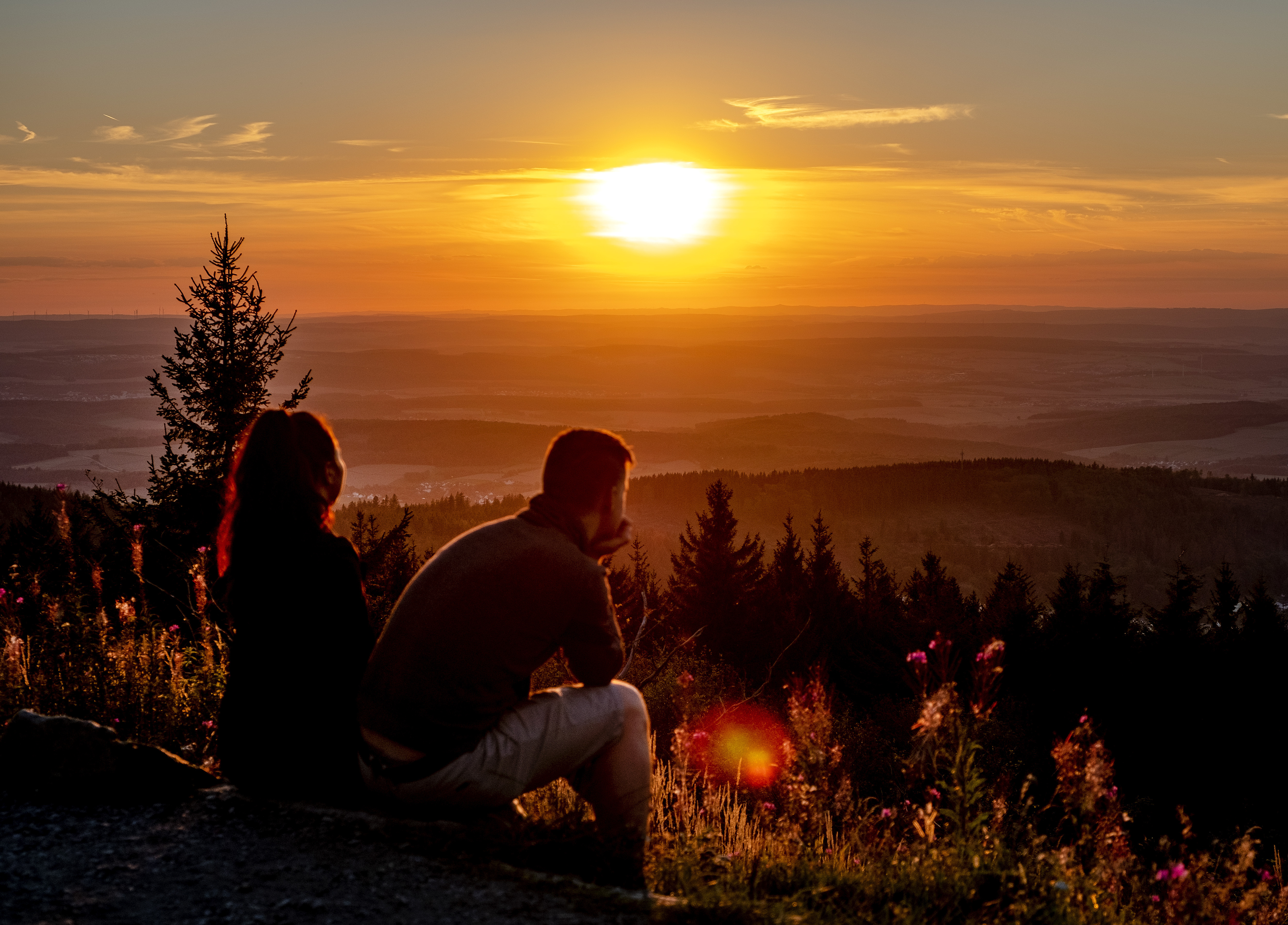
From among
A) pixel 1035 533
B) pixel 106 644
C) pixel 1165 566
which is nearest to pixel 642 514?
pixel 1035 533

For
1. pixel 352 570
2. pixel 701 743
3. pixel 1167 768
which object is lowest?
pixel 1167 768

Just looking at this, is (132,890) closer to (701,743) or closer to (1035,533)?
(701,743)

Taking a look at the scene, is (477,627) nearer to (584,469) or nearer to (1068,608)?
(584,469)

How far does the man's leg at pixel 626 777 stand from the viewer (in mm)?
4191

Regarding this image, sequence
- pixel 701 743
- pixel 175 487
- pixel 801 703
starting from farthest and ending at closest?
pixel 175 487
pixel 701 743
pixel 801 703

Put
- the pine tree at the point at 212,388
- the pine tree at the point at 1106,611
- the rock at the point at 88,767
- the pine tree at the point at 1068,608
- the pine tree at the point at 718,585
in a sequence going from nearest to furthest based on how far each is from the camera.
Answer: the rock at the point at 88,767 → the pine tree at the point at 212,388 → the pine tree at the point at 1068,608 → the pine tree at the point at 1106,611 → the pine tree at the point at 718,585

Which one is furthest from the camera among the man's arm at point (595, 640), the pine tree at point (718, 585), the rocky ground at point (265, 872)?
the pine tree at point (718, 585)

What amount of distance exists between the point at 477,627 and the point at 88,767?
2.02 meters

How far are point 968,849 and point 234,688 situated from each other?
3.03 m

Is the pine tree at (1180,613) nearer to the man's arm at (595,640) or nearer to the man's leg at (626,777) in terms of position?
the man's leg at (626,777)

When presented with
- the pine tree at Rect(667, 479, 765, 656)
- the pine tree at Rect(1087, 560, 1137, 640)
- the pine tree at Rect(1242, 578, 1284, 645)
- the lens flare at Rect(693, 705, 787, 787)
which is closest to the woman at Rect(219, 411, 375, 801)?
the lens flare at Rect(693, 705, 787, 787)

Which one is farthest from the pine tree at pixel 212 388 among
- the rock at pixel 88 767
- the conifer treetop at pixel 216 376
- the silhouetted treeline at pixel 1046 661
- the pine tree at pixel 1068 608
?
the pine tree at pixel 1068 608

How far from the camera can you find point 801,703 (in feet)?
15.5

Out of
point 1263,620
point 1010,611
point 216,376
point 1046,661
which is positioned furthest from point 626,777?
point 1263,620
